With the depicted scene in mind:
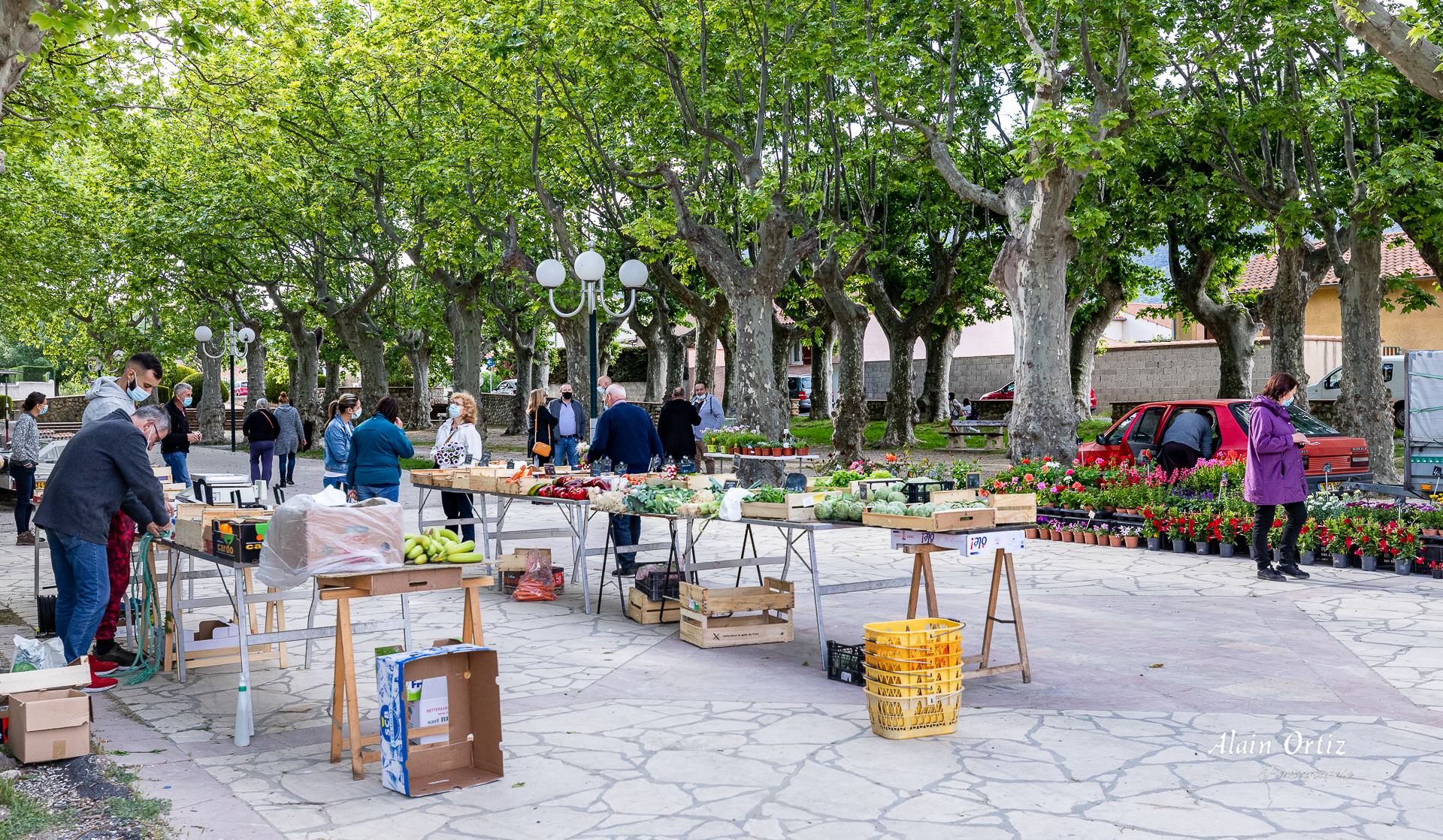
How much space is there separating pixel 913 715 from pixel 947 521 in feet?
4.15

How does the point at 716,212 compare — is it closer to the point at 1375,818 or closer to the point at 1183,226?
the point at 1183,226

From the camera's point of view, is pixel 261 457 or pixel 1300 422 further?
pixel 261 457

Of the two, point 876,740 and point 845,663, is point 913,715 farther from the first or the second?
point 845,663

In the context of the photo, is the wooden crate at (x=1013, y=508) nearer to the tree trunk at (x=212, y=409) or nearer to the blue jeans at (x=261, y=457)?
the blue jeans at (x=261, y=457)

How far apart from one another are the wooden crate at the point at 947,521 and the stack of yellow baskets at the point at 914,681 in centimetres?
80

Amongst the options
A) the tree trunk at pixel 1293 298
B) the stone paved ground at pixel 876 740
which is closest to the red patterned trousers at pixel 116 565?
the stone paved ground at pixel 876 740

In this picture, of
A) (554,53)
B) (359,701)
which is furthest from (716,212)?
(359,701)

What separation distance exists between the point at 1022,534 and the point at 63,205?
86.8 feet

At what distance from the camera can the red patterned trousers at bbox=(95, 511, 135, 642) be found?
7.19 metres

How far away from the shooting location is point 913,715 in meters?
5.54

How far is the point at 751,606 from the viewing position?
7891 mm

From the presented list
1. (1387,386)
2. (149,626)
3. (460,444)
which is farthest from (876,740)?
(1387,386)

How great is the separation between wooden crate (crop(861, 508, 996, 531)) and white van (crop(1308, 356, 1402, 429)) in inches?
Answer: 952

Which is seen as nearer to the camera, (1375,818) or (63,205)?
(1375,818)
